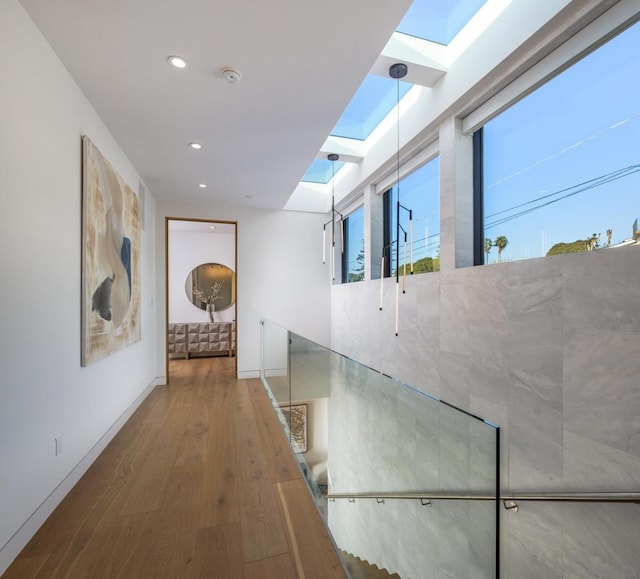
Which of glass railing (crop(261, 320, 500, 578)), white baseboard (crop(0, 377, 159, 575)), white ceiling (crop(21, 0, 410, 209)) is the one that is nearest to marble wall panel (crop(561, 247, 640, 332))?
glass railing (crop(261, 320, 500, 578))

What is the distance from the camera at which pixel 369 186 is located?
4.34 metres

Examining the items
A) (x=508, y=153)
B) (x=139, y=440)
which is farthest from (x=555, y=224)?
(x=139, y=440)

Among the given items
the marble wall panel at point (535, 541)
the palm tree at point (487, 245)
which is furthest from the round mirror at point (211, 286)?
the marble wall panel at point (535, 541)

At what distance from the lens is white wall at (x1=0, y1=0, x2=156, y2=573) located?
151 cm

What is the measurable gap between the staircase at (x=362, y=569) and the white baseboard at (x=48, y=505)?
1598 mm

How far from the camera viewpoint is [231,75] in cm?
210

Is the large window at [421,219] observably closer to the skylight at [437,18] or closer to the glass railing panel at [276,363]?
the skylight at [437,18]

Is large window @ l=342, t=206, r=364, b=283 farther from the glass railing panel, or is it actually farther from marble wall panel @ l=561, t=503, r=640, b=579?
marble wall panel @ l=561, t=503, r=640, b=579

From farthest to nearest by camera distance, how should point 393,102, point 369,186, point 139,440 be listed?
point 369,186
point 393,102
point 139,440

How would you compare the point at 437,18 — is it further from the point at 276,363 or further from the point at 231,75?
the point at 276,363

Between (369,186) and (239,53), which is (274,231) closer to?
(369,186)

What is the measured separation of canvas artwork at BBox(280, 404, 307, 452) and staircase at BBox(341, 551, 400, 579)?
3.12 ft

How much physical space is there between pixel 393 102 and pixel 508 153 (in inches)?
60.0

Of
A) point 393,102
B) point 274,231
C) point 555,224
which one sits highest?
point 393,102
